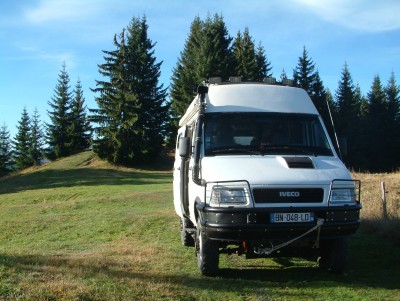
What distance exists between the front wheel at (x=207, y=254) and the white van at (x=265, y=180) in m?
0.01

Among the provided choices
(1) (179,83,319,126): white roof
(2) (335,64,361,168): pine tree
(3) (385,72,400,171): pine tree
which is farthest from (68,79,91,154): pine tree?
(1) (179,83,319,126): white roof

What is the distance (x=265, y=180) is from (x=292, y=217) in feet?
2.04

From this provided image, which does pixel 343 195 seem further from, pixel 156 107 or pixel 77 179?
pixel 156 107

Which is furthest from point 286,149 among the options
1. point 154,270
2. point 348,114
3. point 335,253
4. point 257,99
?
point 348,114

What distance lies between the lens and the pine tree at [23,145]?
222ft

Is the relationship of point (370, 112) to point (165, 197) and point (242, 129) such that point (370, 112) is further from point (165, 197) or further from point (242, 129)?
point (242, 129)

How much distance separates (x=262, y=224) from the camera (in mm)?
6320

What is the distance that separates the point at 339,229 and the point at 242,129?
224 cm

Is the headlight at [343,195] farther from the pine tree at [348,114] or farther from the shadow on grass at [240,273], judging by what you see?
the pine tree at [348,114]

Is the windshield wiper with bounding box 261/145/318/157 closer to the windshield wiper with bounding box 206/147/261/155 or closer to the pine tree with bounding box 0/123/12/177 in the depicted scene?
the windshield wiper with bounding box 206/147/261/155

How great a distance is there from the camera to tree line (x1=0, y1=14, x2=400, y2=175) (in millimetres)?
49188

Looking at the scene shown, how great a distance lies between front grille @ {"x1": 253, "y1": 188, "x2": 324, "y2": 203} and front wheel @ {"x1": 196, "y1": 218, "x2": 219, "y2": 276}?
1075 millimetres

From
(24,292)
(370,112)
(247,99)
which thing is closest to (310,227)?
(247,99)

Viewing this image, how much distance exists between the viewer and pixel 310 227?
252 inches
